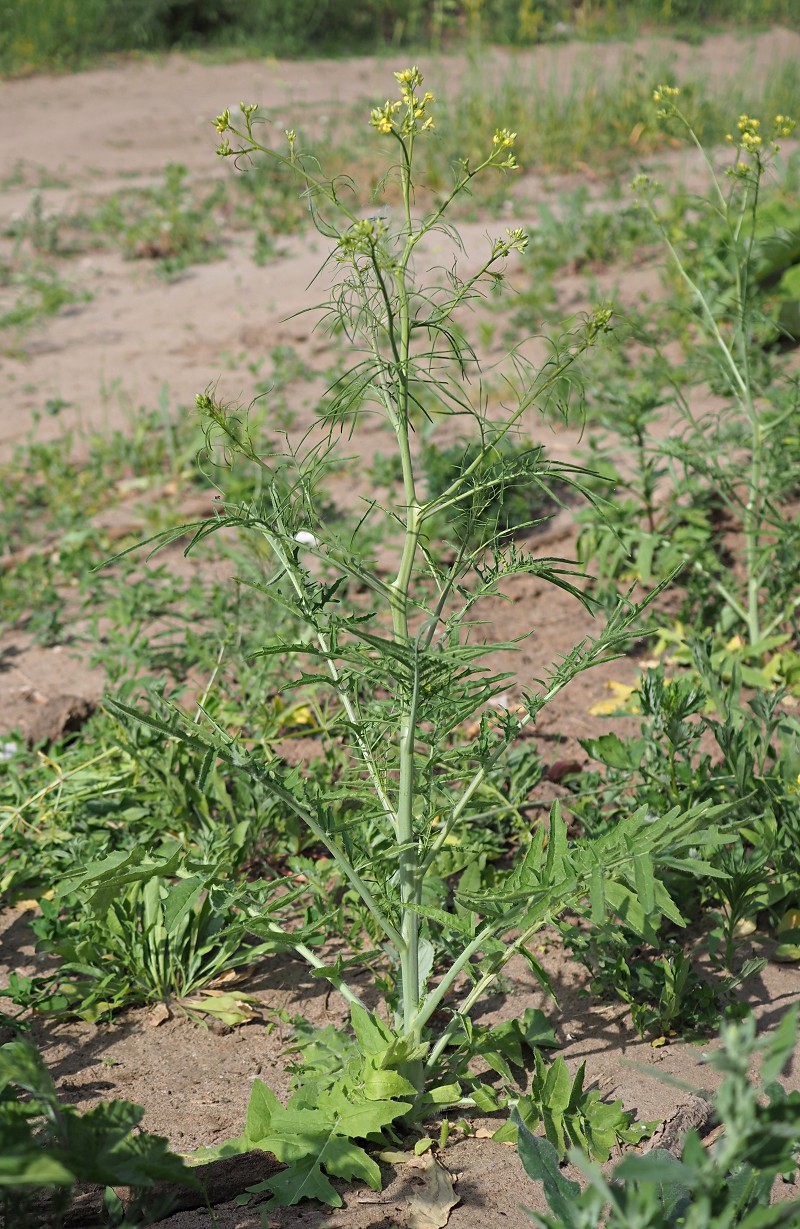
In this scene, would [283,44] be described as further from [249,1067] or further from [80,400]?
[249,1067]

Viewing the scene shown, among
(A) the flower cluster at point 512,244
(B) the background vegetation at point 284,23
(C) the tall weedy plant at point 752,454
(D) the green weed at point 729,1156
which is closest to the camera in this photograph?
(D) the green weed at point 729,1156

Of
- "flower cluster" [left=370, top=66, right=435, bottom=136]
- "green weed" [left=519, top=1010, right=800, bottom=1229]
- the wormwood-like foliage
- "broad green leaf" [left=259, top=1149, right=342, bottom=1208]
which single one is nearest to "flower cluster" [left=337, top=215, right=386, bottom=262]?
the wormwood-like foliage

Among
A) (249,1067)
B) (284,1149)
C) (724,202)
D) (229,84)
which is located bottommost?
(249,1067)

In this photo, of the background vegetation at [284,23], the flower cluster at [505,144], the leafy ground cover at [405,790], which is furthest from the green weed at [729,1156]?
the background vegetation at [284,23]

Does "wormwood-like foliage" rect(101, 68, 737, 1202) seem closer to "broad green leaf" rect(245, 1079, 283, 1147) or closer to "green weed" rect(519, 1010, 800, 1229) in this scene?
"broad green leaf" rect(245, 1079, 283, 1147)

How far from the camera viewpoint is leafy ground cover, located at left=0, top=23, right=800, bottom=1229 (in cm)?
164

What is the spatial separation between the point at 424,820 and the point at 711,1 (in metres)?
14.4

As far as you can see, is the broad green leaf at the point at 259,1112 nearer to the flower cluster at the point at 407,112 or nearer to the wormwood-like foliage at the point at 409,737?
the wormwood-like foliage at the point at 409,737

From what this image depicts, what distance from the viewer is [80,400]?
5246 mm

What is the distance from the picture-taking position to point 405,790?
5.68ft

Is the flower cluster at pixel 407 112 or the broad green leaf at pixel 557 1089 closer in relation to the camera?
the flower cluster at pixel 407 112

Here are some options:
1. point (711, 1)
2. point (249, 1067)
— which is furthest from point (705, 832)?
point (711, 1)

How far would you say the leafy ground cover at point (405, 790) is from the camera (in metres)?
1.64

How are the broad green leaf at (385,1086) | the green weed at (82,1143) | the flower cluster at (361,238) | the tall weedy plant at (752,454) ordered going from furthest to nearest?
the tall weedy plant at (752,454), the broad green leaf at (385,1086), the flower cluster at (361,238), the green weed at (82,1143)
